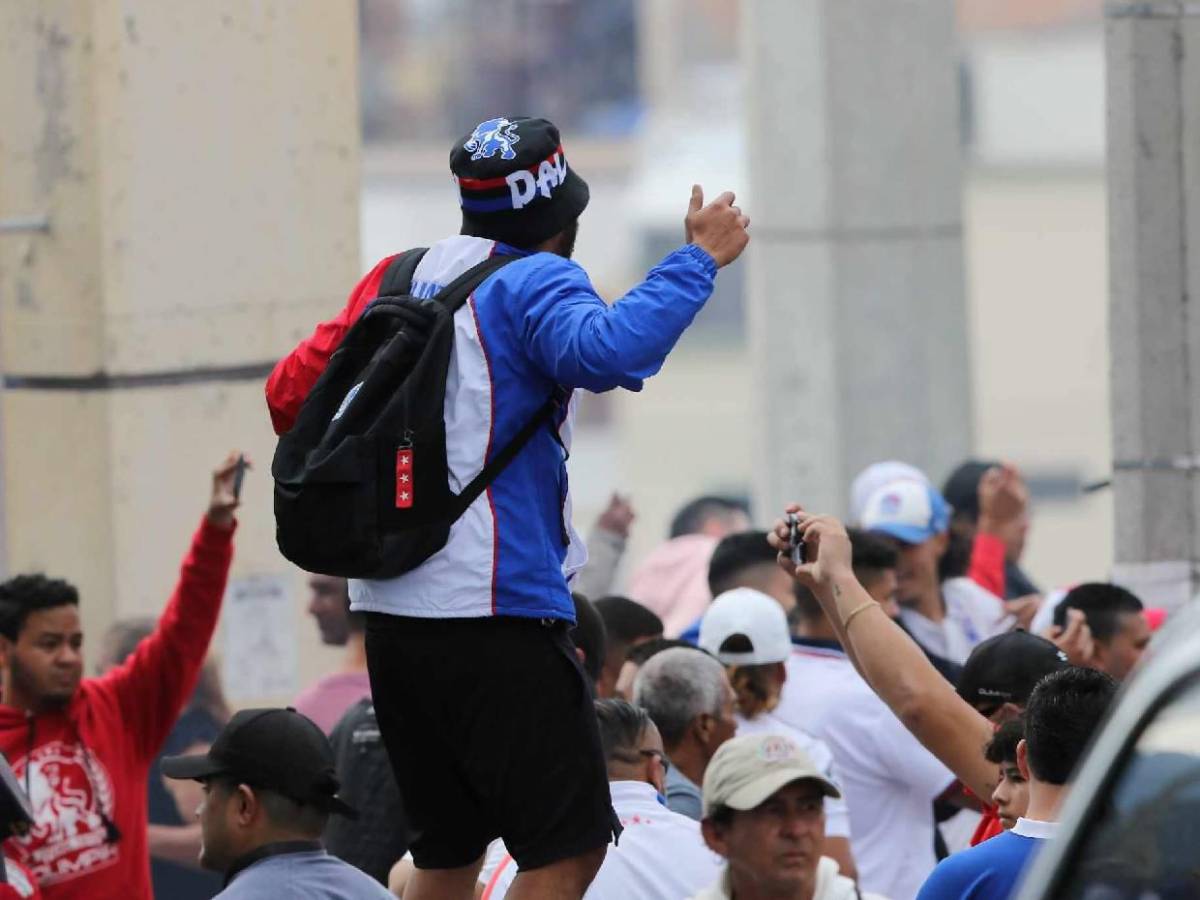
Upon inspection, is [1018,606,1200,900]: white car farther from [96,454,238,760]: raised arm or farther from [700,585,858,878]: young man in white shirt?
[96,454,238,760]: raised arm

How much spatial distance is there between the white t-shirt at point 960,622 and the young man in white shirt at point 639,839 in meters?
2.36

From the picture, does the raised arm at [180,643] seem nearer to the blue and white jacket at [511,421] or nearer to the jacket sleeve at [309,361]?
the jacket sleeve at [309,361]

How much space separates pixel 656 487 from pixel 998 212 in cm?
994

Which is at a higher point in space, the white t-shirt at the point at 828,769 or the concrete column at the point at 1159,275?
the concrete column at the point at 1159,275

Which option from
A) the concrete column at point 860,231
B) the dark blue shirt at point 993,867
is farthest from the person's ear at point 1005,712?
the concrete column at point 860,231

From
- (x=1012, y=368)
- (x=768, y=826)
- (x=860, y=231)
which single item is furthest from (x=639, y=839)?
(x=1012, y=368)

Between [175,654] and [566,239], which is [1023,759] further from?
[175,654]

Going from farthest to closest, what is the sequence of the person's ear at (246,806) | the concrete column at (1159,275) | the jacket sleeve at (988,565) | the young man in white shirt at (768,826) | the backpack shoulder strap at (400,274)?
the jacket sleeve at (988,565)
the concrete column at (1159,275)
the young man in white shirt at (768,826)
the person's ear at (246,806)
the backpack shoulder strap at (400,274)

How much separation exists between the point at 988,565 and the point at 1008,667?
3909 mm

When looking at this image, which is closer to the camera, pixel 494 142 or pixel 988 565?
pixel 494 142

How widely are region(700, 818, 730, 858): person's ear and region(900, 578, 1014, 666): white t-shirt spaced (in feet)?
8.21

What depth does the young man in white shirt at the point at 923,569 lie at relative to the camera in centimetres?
873

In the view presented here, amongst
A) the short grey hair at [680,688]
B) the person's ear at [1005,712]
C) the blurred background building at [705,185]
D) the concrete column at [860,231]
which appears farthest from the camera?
the blurred background building at [705,185]

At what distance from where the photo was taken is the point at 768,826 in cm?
584
